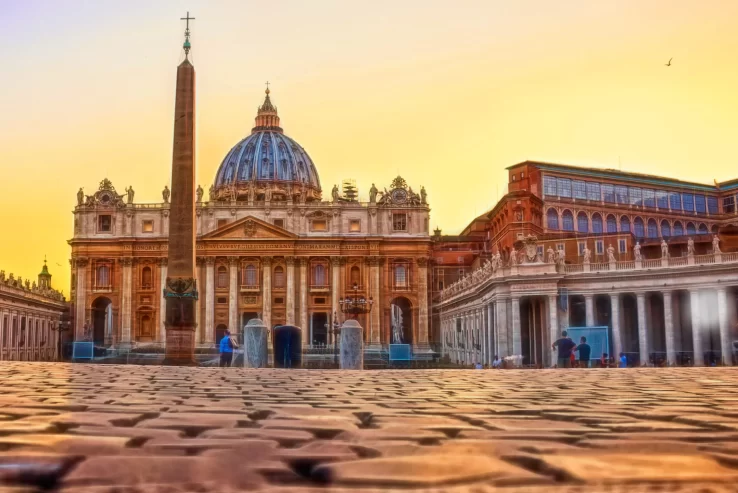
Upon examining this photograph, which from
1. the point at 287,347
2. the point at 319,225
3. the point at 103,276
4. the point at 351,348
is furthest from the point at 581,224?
the point at 351,348

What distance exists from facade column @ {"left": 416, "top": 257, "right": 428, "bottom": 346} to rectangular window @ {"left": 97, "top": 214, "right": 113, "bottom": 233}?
96.2 feet

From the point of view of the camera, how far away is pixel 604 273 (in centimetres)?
4562

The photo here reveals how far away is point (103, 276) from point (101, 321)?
5.98 metres

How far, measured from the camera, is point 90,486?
2.90 m

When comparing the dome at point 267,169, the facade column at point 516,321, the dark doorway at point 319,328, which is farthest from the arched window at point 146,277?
the facade column at point 516,321

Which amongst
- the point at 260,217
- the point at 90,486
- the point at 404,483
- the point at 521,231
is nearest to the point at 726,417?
the point at 404,483

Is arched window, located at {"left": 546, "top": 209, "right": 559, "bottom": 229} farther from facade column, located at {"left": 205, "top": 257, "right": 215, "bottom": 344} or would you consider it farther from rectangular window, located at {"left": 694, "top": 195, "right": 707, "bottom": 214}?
facade column, located at {"left": 205, "top": 257, "right": 215, "bottom": 344}

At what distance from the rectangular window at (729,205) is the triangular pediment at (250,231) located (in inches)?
1599

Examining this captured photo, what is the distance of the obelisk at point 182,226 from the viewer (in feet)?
Result: 78.6

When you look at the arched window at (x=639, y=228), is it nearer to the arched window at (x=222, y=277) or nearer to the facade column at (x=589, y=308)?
the facade column at (x=589, y=308)

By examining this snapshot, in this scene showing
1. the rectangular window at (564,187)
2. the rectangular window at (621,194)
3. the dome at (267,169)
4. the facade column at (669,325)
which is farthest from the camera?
the dome at (267,169)

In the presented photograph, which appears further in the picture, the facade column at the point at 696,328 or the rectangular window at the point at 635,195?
the rectangular window at the point at 635,195

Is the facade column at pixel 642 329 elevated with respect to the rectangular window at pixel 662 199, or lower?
lower

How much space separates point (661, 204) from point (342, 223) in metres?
29.3
